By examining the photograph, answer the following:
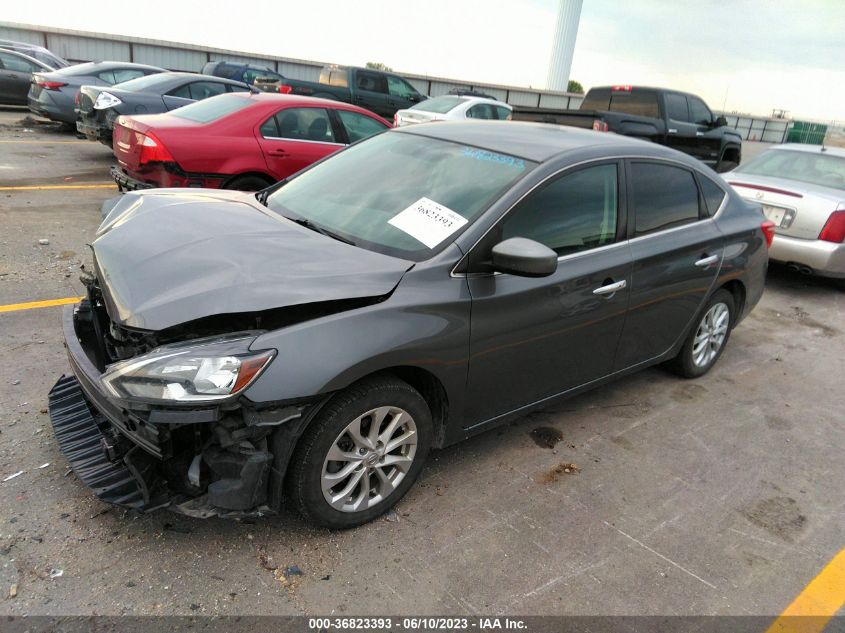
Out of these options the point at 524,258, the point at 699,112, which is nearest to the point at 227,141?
the point at 524,258

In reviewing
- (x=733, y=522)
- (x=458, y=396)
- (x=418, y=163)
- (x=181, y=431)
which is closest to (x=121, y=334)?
(x=181, y=431)

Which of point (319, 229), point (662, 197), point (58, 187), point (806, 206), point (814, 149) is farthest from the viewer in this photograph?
point (58, 187)

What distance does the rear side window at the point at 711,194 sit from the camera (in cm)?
430

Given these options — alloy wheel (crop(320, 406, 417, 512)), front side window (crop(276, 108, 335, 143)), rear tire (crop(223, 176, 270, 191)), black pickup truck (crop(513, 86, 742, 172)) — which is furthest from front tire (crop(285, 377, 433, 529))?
black pickup truck (crop(513, 86, 742, 172))

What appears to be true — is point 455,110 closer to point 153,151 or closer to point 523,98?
point 153,151

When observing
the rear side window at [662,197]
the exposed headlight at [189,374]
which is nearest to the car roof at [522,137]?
the rear side window at [662,197]

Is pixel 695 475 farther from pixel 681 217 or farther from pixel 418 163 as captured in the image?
pixel 418 163

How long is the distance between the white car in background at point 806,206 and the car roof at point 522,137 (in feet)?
12.0

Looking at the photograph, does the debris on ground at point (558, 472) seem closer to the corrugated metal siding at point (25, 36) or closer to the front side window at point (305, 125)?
the front side window at point (305, 125)

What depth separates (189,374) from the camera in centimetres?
226

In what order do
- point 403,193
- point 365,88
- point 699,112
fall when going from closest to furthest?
point 403,193 → point 699,112 → point 365,88

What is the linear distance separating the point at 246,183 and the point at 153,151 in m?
1.00

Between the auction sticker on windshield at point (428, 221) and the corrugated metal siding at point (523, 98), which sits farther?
the corrugated metal siding at point (523, 98)

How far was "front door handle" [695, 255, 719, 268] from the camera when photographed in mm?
4127
